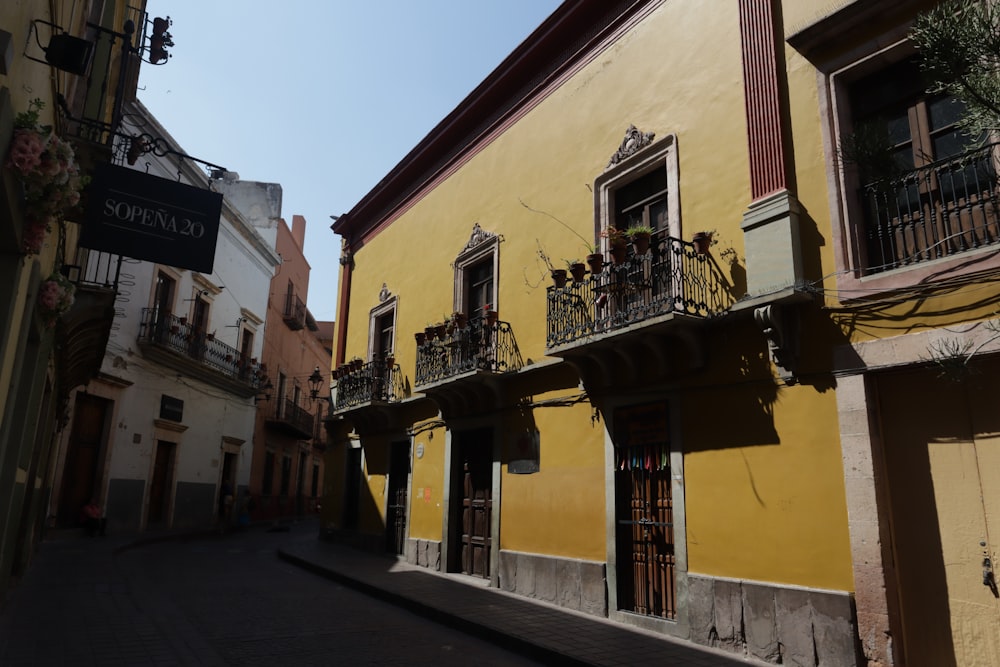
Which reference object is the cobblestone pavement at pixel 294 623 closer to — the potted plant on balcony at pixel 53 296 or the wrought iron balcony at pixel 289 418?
the potted plant on balcony at pixel 53 296

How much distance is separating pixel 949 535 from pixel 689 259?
3756 millimetres

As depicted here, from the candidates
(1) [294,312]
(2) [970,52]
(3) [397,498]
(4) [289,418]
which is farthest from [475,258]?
(1) [294,312]

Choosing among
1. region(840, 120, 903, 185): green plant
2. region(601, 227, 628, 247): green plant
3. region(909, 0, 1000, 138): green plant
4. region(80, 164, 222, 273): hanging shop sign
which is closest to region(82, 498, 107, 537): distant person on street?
region(80, 164, 222, 273): hanging shop sign

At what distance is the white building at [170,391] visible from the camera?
1734cm

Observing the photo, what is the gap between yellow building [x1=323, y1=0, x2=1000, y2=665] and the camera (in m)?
5.75

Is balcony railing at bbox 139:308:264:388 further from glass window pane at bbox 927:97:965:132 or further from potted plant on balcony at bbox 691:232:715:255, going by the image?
glass window pane at bbox 927:97:965:132

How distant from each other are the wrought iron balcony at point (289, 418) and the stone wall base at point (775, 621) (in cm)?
2453

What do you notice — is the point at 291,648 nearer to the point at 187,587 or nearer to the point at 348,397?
the point at 187,587

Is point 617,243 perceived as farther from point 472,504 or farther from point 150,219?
point 472,504

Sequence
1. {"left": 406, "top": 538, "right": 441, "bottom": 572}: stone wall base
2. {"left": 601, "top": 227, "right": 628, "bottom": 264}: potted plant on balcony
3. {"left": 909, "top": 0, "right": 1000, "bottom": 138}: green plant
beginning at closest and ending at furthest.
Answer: {"left": 909, "top": 0, "right": 1000, "bottom": 138}: green plant → {"left": 601, "top": 227, "right": 628, "bottom": 264}: potted plant on balcony → {"left": 406, "top": 538, "right": 441, "bottom": 572}: stone wall base

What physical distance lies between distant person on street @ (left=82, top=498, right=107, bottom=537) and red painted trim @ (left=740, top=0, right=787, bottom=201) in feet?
55.0

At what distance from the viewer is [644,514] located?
27.0ft

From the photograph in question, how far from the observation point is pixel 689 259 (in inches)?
312

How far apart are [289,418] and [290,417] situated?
143 millimetres
